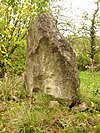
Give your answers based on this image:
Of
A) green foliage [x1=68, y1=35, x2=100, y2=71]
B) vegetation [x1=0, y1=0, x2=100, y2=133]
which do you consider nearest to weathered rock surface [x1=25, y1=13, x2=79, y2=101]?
vegetation [x1=0, y1=0, x2=100, y2=133]

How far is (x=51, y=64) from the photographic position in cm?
570

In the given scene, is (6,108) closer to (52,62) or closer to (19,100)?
(19,100)

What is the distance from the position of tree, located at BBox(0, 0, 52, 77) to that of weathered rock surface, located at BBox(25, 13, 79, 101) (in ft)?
6.10

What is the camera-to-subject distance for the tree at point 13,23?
Result: 7.93m

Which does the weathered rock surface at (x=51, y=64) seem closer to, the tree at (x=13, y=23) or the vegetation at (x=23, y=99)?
the vegetation at (x=23, y=99)

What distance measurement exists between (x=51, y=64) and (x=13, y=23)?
286cm

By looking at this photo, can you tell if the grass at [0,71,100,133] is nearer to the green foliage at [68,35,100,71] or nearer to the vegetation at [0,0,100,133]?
the vegetation at [0,0,100,133]

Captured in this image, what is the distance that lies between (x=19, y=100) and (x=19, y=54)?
2.72m

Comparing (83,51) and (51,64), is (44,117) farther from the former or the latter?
(83,51)

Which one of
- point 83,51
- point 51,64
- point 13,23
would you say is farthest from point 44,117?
point 83,51

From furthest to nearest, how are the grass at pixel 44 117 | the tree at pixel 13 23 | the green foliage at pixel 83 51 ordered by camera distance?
1. the green foliage at pixel 83 51
2. the tree at pixel 13 23
3. the grass at pixel 44 117

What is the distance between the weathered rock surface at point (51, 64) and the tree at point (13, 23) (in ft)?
6.10

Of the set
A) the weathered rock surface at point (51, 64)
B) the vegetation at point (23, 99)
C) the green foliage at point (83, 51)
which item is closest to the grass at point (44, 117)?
the vegetation at point (23, 99)

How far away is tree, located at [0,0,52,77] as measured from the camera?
7926mm
